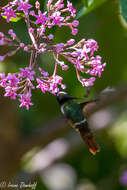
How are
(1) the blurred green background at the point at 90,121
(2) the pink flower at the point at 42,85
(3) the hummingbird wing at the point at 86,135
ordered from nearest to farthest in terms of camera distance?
(2) the pink flower at the point at 42,85 → (3) the hummingbird wing at the point at 86,135 → (1) the blurred green background at the point at 90,121

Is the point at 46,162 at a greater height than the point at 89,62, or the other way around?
the point at 89,62

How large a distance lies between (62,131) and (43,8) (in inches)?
82.1

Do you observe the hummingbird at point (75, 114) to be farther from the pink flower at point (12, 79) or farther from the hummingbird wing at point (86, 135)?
the pink flower at point (12, 79)

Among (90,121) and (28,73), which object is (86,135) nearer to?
(28,73)

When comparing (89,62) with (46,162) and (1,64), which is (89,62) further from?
(46,162)

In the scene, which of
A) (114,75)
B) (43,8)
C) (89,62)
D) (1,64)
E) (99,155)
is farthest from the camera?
(99,155)

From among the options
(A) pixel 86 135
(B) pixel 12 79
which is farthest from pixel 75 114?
(B) pixel 12 79

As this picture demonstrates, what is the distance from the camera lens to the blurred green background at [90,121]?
156 inches

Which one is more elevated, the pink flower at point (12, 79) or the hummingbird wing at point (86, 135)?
the pink flower at point (12, 79)

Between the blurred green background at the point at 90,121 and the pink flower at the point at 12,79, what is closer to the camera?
the pink flower at the point at 12,79

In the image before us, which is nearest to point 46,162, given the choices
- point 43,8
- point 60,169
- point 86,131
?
point 60,169

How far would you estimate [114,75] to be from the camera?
4.32 meters

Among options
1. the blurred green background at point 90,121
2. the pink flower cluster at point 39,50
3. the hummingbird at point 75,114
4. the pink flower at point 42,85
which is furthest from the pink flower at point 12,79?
the blurred green background at point 90,121

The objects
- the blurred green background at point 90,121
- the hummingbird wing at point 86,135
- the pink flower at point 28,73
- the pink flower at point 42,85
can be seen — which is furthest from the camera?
the blurred green background at point 90,121
